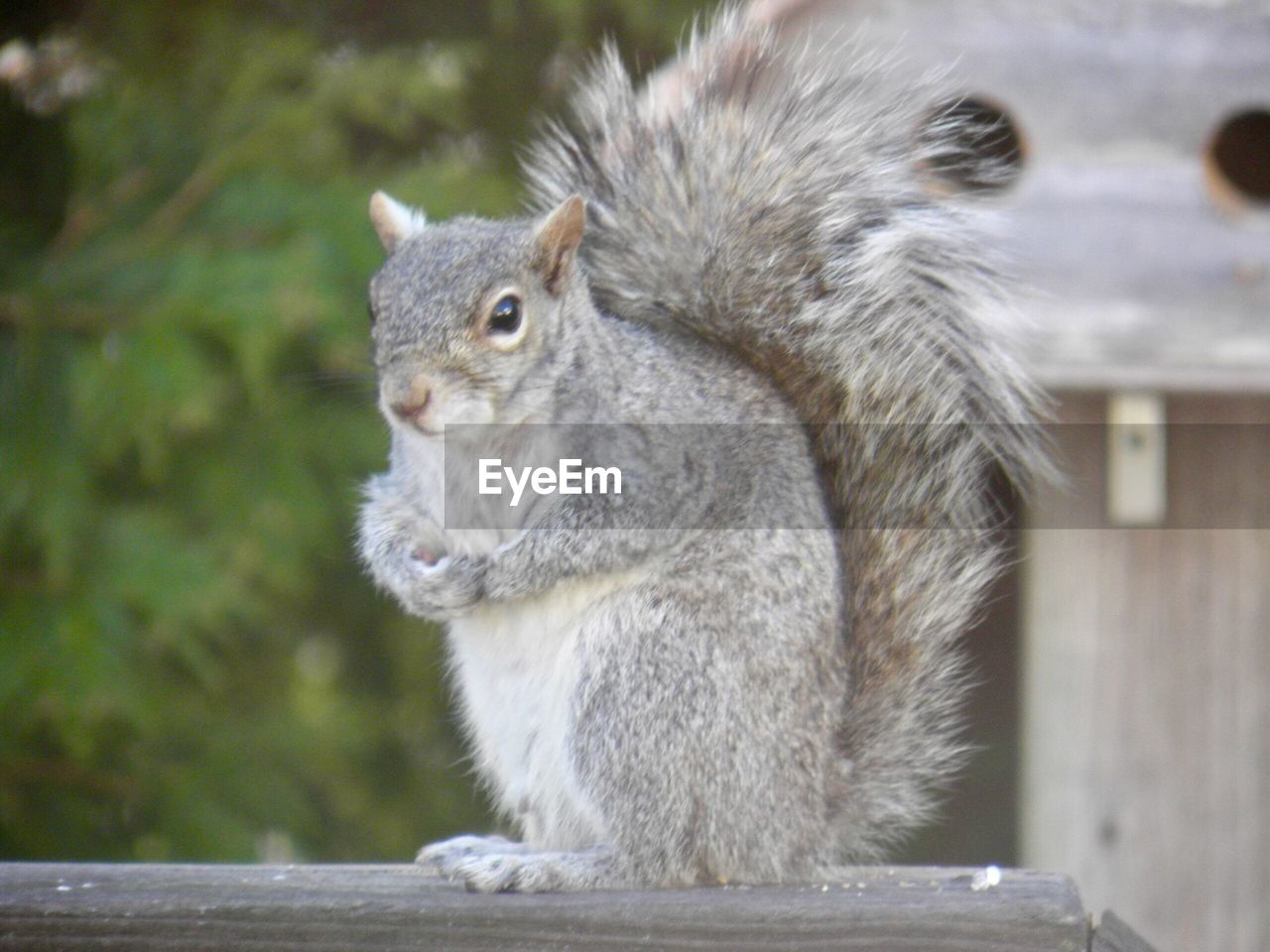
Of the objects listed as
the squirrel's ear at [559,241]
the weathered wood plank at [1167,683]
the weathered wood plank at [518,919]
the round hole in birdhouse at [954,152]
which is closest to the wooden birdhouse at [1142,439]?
the weathered wood plank at [1167,683]

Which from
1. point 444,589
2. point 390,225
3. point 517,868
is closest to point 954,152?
point 390,225

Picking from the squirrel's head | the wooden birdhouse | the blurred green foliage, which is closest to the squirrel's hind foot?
the squirrel's head

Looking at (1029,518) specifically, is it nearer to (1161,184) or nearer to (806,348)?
(1161,184)

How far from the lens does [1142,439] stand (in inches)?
82.4

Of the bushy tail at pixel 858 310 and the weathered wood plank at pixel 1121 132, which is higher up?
the weathered wood plank at pixel 1121 132

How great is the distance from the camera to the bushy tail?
127 centimetres

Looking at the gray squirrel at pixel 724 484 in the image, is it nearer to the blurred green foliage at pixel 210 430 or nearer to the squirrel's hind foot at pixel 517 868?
the squirrel's hind foot at pixel 517 868

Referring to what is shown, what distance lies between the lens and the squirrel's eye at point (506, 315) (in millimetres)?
1290

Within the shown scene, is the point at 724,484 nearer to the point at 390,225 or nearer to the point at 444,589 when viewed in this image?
the point at 444,589

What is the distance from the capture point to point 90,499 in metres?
2.54

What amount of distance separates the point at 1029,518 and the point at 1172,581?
0.71 ft

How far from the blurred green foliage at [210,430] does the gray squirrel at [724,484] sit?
3.56 ft

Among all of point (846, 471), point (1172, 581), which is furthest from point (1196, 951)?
point (846, 471)

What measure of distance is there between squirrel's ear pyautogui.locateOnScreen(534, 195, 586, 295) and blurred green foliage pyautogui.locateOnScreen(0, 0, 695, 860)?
3.58ft
